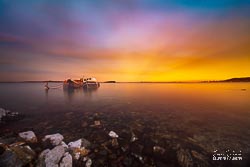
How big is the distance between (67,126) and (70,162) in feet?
20.8

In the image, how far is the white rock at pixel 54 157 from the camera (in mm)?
5456

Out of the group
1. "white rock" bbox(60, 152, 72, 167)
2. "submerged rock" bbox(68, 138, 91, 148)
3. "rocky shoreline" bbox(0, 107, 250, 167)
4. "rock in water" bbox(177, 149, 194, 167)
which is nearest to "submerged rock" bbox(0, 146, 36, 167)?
"rocky shoreline" bbox(0, 107, 250, 167)

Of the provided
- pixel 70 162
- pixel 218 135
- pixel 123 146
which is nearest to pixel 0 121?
pixel 70 162

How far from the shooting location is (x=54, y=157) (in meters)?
5.74

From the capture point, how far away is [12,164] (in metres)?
5.02

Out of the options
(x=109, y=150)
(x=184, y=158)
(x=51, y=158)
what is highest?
(x=51, y=158)

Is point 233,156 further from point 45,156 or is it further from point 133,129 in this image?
point 45,156

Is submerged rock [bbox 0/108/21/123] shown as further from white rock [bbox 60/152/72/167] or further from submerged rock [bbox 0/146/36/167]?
white rock [bbox 60/152/72/167]

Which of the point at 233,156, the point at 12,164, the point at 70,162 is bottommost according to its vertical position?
the point at 233,156

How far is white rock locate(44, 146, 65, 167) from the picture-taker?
5456 millimetres

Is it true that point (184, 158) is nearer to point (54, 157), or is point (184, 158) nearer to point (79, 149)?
point (79, 149)

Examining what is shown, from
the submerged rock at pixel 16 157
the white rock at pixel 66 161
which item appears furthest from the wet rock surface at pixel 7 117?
the white rock at pixel 66 161

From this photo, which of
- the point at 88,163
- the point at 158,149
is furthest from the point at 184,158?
the point at 88,163

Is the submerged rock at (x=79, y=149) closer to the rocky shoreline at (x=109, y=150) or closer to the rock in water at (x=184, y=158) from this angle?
the rocky shoreline at (x=109, y=150)
